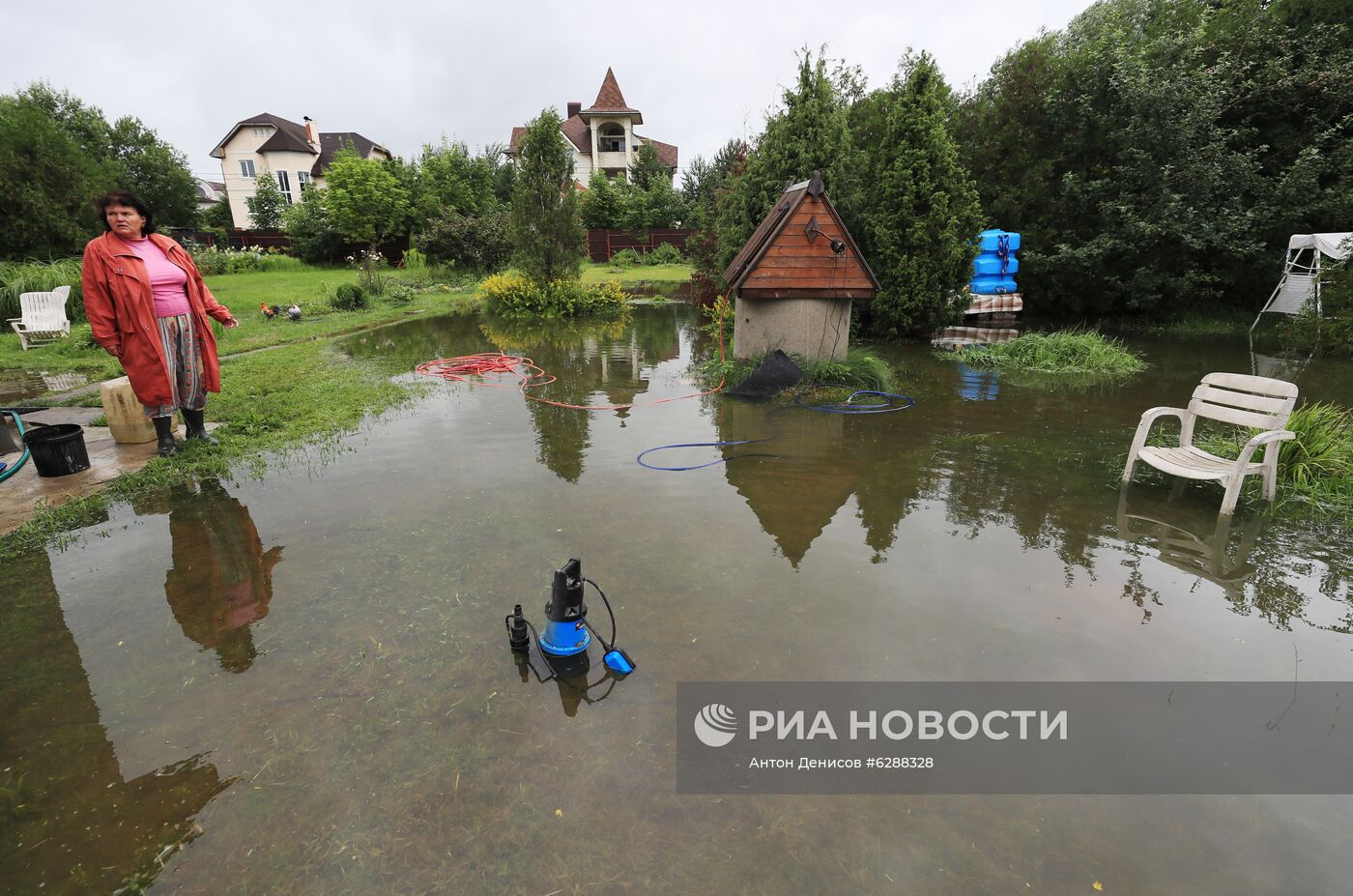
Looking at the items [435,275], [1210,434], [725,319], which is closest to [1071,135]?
[725,319]

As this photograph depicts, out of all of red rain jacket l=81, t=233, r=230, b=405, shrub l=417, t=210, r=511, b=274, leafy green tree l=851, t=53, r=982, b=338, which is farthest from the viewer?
shrub l=417, t=210, r=511, b=274

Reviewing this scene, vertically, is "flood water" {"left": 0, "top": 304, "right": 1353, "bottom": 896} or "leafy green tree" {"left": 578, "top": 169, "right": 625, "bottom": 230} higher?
"leafy green tree" {"left": 578, "top": 169, "right": 625, "bottom": 230}

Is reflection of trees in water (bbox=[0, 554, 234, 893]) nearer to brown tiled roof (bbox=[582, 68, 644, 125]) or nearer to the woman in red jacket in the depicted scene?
the woman in red jacket

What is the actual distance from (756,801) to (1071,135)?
54.6ft

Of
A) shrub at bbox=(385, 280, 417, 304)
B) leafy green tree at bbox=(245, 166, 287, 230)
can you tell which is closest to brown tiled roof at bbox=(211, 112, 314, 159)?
leafy green tree at bbox=(245, 166, 287, 230)

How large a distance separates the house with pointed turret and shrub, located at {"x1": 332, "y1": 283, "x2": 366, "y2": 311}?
2907 centimetres

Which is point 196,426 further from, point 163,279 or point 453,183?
point 453,183

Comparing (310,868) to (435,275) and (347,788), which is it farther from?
(435,275)

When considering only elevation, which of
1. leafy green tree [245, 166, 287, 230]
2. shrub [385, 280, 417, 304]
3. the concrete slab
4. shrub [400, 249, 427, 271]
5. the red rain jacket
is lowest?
the concrete slab

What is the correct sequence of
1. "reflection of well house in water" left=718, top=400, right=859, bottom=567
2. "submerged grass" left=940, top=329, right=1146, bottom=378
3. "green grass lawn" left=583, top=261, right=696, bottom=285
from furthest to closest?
"green grass lawn" left=583, top=261, right=696, bottom=285 < "submerged grass" left=940, top=329, right=1146, bottom=378 < "reflection of well house in water" left=718, top=400, right=859, bottom=567

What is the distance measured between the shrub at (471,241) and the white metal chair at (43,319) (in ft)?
45.3

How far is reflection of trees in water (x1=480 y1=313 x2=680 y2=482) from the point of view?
249 inches

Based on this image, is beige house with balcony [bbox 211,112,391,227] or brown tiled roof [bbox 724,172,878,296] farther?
beige house with balcony [bbox 211,112,391,227]

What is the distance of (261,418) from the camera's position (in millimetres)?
Answer: 6574
